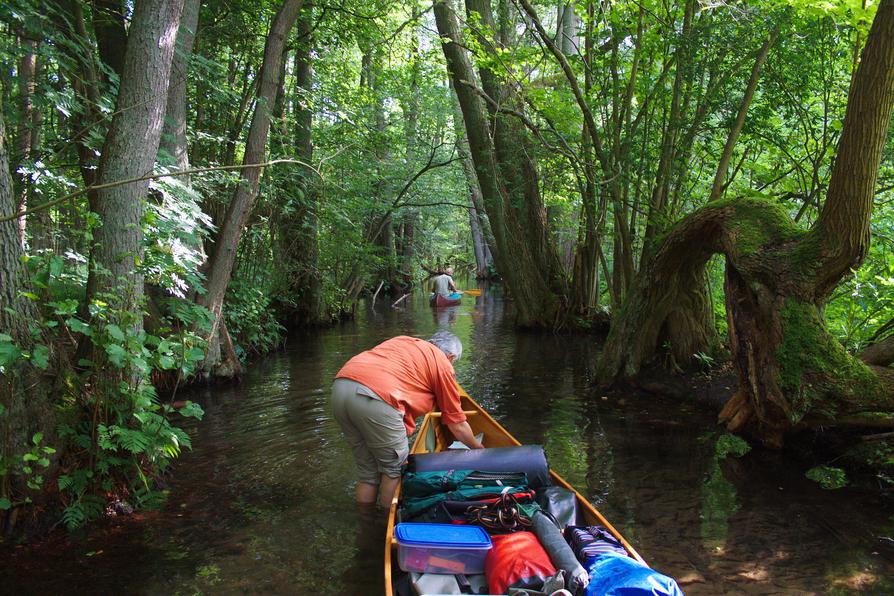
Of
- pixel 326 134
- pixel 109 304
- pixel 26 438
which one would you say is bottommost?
pixel 26 438

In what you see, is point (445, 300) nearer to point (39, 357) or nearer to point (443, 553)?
point (39, 357)

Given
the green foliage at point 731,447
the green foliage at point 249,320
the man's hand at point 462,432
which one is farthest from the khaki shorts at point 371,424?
the green foliage at point 249,320

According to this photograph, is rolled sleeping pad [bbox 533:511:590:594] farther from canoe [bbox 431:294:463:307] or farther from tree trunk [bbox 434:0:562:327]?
canoe [bbox 431:294:463:307]

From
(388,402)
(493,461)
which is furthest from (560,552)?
(388,402)

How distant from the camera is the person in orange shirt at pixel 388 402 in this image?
416 centimetres

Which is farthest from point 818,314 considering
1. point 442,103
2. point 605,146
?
point 442,103

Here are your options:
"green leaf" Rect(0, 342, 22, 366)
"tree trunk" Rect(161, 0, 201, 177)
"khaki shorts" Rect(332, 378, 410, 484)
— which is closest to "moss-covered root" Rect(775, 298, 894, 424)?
"khaki shorts" Rect(332, 378, 410, 484)

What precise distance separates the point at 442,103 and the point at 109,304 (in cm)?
1642

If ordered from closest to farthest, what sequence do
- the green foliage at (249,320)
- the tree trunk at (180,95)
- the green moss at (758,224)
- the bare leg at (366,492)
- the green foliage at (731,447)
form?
the bare leg at (366,492) → the green moss at (758,224) → the green foliage at (731,447) → the tree trunk at (180,95) → the green foliage at (249,320)

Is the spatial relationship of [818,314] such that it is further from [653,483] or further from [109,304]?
[109,304]

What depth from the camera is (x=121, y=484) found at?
4.55 meters

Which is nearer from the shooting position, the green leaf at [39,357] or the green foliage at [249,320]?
the green leaf at [39,357]

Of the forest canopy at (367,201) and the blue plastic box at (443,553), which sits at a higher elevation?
the forest canopy at (367,201)

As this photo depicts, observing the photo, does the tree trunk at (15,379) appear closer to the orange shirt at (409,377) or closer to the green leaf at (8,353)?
the green leaf at (8,353)
